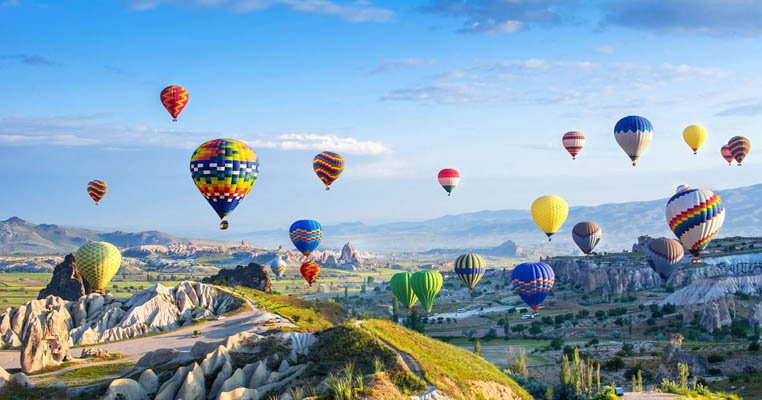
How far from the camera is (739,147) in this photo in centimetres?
15838

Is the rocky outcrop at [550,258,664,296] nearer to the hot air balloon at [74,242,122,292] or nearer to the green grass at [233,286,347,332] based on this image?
the green grass at [233,286,347,332]

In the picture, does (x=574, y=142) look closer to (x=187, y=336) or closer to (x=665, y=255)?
(x=665, y=255)

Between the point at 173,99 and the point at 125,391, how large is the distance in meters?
77.6

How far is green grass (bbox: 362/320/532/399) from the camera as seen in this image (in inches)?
1737

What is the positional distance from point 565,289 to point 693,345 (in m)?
95.7

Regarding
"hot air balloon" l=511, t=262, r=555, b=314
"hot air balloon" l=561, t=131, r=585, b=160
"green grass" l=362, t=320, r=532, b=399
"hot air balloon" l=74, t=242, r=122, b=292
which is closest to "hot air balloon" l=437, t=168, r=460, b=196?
"hot air balloon" l=561, t=131, r=585, b=160

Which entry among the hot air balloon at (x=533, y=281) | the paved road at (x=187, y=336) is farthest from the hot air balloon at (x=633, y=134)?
the paved road at (x=187, y=336)

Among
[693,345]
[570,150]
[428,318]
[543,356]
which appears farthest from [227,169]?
[428,318]

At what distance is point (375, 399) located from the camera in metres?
38.4

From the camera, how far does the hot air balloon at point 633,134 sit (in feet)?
383

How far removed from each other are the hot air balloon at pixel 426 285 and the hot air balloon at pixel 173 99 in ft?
147

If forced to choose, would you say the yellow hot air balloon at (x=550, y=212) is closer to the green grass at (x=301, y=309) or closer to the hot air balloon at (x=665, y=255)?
the hot air balloon at (x=665, y=255)

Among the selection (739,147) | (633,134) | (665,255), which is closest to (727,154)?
(739,147)

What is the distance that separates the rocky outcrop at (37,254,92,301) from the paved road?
54545 millimetres
